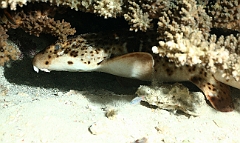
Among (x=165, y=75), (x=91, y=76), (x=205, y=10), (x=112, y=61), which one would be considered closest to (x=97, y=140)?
(x=112, y=61)

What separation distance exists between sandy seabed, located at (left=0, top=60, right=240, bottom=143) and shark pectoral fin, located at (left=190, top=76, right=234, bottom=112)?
78 millimetres

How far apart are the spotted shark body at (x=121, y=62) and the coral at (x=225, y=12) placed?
2.08 ft

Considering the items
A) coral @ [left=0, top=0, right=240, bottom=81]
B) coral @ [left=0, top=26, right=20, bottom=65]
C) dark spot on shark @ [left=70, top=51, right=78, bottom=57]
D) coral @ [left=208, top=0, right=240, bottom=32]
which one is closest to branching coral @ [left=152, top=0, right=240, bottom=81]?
coral @ [left=0, top=0, right=240, bottom=81]

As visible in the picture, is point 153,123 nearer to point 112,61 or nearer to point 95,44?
point 112,61

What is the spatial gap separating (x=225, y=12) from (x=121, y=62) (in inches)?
47.6

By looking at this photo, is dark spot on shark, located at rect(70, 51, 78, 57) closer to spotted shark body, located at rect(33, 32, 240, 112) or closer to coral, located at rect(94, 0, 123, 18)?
spotted shark body, located at rect(33, 32, 240, 112)

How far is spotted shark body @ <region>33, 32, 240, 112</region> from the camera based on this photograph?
306 centimetres

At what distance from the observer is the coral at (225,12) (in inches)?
100

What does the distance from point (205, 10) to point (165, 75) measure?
0.96 m

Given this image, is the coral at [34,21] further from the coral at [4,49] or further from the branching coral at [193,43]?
the branching coral at [193,43]

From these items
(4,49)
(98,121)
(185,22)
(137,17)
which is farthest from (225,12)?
(4,49)

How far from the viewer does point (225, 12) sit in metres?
2.59

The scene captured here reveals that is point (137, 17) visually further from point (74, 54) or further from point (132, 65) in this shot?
point (74, 54)

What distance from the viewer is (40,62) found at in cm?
343
